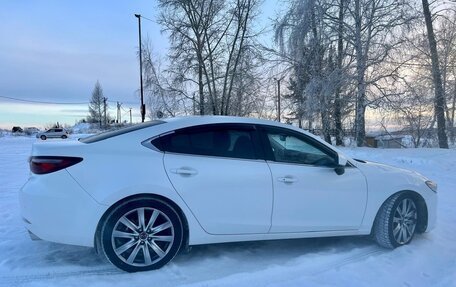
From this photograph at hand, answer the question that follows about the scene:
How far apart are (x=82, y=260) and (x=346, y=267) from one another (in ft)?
8.46

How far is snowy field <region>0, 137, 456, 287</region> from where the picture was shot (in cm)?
361

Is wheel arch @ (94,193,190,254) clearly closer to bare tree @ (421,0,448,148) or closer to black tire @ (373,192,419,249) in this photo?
black tire @ (373,192,419,249)

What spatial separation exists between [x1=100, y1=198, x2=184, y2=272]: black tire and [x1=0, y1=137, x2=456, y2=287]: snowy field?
124 mm

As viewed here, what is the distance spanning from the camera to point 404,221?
467 centimetres

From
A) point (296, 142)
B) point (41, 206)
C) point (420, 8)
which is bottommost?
point (41, 206)

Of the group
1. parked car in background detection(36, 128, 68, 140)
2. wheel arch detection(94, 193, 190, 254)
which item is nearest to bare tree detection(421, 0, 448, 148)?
wheel arch detection(94, 193, 190, 254)

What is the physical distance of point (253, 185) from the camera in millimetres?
4008

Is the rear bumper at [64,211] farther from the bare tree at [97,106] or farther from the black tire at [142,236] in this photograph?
the bare tree at [97,106]

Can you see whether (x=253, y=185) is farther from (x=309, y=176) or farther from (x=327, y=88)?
(x=327, y=88)

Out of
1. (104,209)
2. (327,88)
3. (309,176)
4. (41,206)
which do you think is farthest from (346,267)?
(327,88)

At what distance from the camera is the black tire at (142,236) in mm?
3697

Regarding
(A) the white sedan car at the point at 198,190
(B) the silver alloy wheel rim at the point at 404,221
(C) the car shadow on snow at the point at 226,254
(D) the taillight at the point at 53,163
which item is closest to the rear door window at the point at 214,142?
(A) the white sedan car at the point at 198,190

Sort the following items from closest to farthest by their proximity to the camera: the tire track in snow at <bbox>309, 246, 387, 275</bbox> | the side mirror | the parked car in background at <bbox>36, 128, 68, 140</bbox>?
the tire track in snow at <bbox>309, 246, 387, 275</bbox> → the side mirror → the parked car in background at <bbox>36, 128, 68, 140</bbox>

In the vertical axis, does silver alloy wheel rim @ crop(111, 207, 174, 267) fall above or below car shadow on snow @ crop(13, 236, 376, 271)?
above
